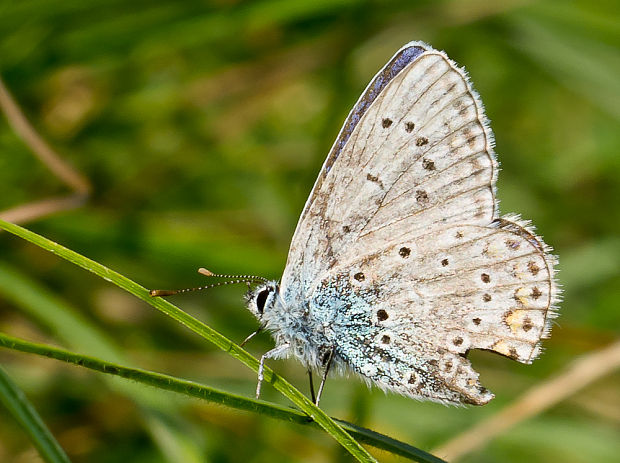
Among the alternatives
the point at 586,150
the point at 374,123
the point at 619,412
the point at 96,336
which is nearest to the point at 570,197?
the point at 586,150

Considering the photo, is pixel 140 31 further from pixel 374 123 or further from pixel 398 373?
pixel 398 373

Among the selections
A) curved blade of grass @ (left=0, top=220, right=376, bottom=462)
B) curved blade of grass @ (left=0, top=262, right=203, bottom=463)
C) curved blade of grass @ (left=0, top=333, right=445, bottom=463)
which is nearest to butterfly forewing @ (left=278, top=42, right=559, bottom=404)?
curved blade of grass @ (left=0, top=262, right=203, bottom=463)

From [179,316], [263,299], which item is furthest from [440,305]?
[179,316]

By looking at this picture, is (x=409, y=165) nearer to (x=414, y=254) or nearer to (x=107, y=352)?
(x=414, y=254)

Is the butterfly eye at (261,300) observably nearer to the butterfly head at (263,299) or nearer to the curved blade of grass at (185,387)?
the butterfly head at (263,299)

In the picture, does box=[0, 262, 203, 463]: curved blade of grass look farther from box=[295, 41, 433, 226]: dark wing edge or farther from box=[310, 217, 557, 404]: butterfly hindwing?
box=[295, 41, 433, 226]: dark wing edge
